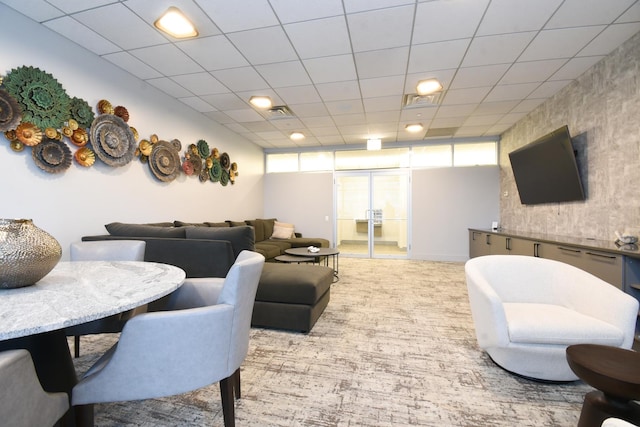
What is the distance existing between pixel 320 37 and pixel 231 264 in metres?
2.42

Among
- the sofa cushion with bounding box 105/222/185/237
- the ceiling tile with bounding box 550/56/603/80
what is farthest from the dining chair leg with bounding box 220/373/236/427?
the ceiling tile with bounding box 550/56/603/80

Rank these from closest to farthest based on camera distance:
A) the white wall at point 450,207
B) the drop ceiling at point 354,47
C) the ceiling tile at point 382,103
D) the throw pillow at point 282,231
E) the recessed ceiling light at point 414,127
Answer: the drop ceiling at point 354,47 < the ceiling tile at point 382,103 < the recessed ceiling light at point 414,127 < the white wall at point 450,207 < the throw pillow at point 282,231

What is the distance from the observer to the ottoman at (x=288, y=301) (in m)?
2.54

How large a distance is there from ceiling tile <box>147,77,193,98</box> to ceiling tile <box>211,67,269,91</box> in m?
0.69

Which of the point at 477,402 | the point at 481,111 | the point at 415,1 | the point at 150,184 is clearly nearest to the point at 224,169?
the point at 150,184

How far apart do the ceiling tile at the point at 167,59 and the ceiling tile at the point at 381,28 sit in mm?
1900

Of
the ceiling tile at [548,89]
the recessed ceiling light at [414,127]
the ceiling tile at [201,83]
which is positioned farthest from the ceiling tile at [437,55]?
the ceiling tile at [201,83]

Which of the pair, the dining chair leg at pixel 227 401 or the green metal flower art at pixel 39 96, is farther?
the green metal flower art at pixel 39 96

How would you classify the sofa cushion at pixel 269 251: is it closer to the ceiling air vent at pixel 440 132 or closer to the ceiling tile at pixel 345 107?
the ceiling tile at pixel 345 107

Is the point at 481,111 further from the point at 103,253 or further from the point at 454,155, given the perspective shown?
the point at 103,253

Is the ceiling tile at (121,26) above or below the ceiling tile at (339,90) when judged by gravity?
below

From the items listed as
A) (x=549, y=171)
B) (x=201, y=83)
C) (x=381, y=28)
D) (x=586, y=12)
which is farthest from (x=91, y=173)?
(x=549, y=171)

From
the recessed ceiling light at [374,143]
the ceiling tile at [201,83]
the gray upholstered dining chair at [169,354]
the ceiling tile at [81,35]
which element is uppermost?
the ceiling tile at [201,83]

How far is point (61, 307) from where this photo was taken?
3.13 ft
